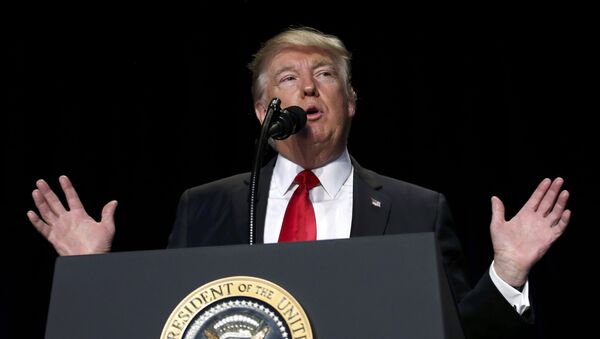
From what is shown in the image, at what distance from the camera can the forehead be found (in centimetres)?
224

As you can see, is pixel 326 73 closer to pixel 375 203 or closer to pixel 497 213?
pixel 375 203

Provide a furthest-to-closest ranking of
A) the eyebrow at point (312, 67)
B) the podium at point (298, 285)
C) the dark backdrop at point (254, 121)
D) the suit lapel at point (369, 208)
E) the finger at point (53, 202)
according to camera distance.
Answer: the dark backdrop at point (254, 121)
the eyebrow at point (312, 67)
the suit lapel at point (369, 208)
the finger at point (53, 202)
the podium at point (298, 285)

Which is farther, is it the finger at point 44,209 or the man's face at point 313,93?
the man's face at point 313,93

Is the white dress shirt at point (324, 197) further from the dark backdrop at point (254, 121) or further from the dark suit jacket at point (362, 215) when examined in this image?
the dark backdrop at point (254, 121)

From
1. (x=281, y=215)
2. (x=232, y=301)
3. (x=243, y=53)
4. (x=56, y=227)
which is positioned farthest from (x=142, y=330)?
(x=243, y=53)

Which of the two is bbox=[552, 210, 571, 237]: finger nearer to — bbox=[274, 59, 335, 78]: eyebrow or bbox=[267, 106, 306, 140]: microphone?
bbox=[267, 106, 306, 140]: microphone

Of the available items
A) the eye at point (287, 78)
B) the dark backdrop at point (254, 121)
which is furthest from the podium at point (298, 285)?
the dark backdrop at point (254, 121)

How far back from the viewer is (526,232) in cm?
162

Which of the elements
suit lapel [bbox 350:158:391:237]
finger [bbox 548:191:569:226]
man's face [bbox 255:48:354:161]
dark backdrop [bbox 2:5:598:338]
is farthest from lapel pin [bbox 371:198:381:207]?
dark backdrop [bbox 2:5:598:338]

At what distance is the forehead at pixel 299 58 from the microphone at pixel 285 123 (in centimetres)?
53

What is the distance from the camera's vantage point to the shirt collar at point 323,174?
7.08 feet

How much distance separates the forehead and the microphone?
0.53 metres

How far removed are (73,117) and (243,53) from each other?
68 centimetres

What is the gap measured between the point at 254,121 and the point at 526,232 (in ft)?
6.45
